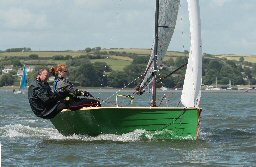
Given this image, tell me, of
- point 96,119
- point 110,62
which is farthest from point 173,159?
point 110,62

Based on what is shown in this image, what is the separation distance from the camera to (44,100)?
24281mm

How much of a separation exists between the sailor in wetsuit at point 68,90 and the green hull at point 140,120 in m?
0.29

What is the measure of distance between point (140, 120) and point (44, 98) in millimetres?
2926

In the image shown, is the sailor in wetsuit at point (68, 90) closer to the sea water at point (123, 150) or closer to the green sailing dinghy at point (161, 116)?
the green sailing dinghy at point (161, 116)

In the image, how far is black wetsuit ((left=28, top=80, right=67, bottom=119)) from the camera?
949 inches

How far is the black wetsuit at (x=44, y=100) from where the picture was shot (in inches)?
949

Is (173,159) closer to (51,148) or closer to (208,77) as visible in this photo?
(51,148)

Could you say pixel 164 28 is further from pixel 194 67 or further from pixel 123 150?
pixel 123 150

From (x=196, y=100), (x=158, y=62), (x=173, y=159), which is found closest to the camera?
(x=173, y=159)

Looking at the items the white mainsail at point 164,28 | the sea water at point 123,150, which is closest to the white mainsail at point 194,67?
the sea water at point 123,150

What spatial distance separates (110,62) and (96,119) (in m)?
99.0

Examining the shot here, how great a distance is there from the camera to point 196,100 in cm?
2456

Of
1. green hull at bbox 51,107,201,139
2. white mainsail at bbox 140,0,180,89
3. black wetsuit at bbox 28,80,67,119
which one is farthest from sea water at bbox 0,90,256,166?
white mainsail at bbox 140,0,180,89

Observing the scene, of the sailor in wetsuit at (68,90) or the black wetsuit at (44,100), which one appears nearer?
the black wetsuit at (44,100)
